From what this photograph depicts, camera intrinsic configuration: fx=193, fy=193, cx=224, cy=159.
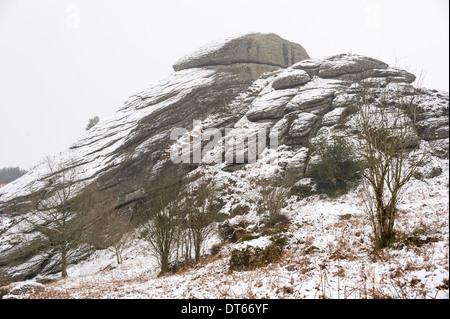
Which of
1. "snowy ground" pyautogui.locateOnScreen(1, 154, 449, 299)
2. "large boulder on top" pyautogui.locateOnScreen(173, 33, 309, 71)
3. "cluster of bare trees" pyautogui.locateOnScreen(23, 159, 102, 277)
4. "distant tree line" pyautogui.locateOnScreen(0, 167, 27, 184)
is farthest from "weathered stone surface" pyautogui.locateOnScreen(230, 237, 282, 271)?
"distant tree line" pyautogui.locateOnScreen(0, 167, 27, 184)

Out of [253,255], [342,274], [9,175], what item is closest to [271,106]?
[253,255]

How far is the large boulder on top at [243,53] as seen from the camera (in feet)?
114

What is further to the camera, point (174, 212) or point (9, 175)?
point (9, 175)

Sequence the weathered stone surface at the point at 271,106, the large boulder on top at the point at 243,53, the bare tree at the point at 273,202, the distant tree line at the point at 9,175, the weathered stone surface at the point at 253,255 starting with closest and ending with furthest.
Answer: the weathered stone surface at the point at 253,255 < the bare tree at the point at 273,202 < the weathered stone surface at the point at 271,106 < the large boulder on top at the point at 243,53 < the distant tree line at the point at 9,175

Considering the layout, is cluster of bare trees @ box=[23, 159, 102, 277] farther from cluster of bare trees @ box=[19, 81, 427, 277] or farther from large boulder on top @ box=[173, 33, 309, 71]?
large boulder on top @ box=[173, 33, 309, 71]

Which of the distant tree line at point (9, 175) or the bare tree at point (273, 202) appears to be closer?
the bare tree at point (273, 202)

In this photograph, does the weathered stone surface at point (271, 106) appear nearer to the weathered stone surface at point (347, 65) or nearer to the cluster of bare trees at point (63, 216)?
the weathered stone surface at point (347, 65)

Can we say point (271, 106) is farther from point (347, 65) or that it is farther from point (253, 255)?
point (253, 255)

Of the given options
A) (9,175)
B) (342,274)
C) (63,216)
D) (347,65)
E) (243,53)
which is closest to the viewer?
(342,274)

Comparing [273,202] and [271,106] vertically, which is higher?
[271,106]

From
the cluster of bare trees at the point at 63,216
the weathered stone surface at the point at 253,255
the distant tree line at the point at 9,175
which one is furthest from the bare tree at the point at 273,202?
the distant tree line at the point at 9,175

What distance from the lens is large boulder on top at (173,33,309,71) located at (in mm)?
34781

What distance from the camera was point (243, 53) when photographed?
35062 mm
